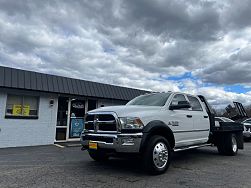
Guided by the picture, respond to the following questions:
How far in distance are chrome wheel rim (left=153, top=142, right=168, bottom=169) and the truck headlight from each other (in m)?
0.70

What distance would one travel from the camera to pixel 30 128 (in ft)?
39.5

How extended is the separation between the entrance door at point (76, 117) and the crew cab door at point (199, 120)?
799 centimetres

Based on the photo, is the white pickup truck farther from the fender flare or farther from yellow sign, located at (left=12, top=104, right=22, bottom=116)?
yellow sign, located at (left=12, top=104, right=22, bottom=116)

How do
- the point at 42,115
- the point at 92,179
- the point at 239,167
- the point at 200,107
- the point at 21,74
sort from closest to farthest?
the point at 92,179
the point at 239,167
the point at 200,107
the point at 21,74
the point at 42,115

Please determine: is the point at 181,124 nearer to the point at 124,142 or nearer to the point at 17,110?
the point at 124,142

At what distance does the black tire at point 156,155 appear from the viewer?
5.54 meters

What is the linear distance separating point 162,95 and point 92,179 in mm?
3189

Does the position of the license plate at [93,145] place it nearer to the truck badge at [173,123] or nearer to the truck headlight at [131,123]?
the truck headlight at [131,123]

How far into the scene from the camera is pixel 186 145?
7.05 meters

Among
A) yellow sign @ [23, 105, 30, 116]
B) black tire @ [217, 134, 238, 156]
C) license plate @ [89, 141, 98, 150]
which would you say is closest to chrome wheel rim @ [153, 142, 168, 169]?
license plate @ [89, 141, 98, 150]

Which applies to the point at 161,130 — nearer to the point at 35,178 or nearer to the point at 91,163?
the point at 91,163

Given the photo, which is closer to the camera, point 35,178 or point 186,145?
point 35,178

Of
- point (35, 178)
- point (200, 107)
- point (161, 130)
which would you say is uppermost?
point (200, 107)

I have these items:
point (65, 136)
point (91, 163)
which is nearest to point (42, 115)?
point (65, 136)
